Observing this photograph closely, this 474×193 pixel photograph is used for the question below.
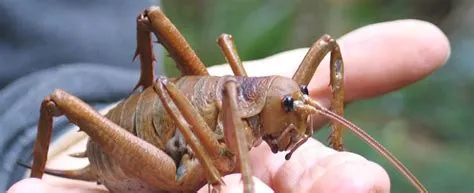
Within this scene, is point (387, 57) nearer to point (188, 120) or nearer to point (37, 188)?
point (188, 120)

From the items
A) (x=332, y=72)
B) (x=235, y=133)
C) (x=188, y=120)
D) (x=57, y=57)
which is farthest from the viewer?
(x=57, y=57)

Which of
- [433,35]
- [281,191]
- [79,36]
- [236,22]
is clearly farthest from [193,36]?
[281,191]

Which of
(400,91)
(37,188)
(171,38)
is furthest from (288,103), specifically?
(400,91)

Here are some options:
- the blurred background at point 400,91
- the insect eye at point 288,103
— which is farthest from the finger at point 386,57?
the blurred background at point 400,91

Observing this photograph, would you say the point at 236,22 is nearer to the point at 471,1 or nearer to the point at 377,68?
the point at 471,1

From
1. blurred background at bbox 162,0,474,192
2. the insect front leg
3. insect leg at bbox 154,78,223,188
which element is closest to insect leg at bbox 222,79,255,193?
insect leg at bbox 154,78,223,188
